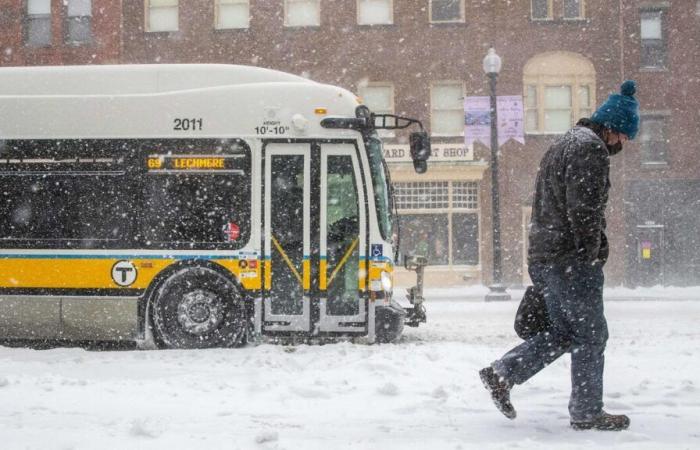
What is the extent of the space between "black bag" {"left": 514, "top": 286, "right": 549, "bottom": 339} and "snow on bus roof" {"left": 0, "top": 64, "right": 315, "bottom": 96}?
6.09 meters

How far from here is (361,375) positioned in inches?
266

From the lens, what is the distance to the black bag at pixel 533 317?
517 centimetres

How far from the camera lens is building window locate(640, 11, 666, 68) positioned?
1107 inches

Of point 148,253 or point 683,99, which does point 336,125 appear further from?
point 683,99

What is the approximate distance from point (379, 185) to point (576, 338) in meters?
5.18

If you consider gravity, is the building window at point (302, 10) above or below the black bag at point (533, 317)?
above

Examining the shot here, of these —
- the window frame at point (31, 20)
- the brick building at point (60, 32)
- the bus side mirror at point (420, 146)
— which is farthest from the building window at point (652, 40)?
the bus side mirror at point (420, 146)

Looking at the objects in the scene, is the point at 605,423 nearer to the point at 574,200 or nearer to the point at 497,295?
the point at 574,200

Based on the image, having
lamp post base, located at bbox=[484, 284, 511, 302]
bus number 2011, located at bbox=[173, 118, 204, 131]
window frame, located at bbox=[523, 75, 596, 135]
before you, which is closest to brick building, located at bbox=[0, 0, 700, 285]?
window frame, located at bbox=[523, 75, 596, 135]

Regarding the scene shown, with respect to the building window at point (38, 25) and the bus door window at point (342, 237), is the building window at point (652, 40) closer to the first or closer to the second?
the building window at point (38, 25)

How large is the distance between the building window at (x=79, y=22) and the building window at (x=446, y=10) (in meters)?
11.8

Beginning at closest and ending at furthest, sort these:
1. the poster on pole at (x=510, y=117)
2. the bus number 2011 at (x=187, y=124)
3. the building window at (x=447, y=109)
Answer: the bus number 2011 at (x=187, y=124), the poster on pole at (x=510, y=117), the building window at (x=447, y=109)

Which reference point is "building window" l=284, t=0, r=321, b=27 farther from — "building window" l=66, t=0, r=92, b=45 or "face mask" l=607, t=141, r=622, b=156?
"face mask" l=607, t=141, r=622, b=156

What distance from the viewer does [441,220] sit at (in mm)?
26688
